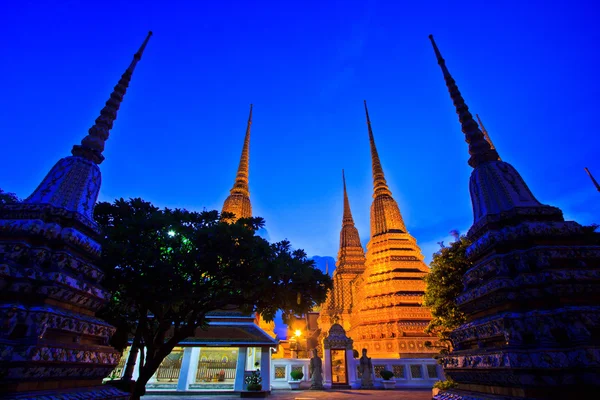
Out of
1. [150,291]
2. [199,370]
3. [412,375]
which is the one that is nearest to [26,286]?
[150,291]

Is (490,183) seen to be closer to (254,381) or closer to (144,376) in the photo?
(144,376)

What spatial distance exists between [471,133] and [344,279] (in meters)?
43.3

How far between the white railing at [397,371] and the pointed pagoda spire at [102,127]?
20.4m

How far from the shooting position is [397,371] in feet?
73.9

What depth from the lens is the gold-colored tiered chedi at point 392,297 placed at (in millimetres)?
27781

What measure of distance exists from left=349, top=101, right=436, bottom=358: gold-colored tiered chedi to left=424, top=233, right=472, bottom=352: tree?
15.6 meters

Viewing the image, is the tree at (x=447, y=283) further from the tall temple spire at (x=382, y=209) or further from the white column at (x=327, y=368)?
the tall temple spire at (x=382, y=209)

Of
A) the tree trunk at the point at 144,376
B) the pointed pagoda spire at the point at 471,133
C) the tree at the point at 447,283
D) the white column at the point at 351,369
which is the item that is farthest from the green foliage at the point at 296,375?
the pointed pagoda spire at the point at 471,133

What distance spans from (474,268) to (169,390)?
19.3 m

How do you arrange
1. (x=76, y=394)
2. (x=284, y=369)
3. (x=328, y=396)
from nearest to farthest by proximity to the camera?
1. (x=76, y=394)
2. (x=328, y=396)
3. (x=284, y=369)

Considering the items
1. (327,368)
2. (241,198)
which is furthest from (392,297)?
(241,198)

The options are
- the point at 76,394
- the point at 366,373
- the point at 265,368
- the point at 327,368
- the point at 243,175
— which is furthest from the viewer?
the point at 243,175

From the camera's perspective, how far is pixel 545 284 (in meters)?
4.65

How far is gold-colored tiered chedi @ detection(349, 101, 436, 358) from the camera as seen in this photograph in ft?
91.1
